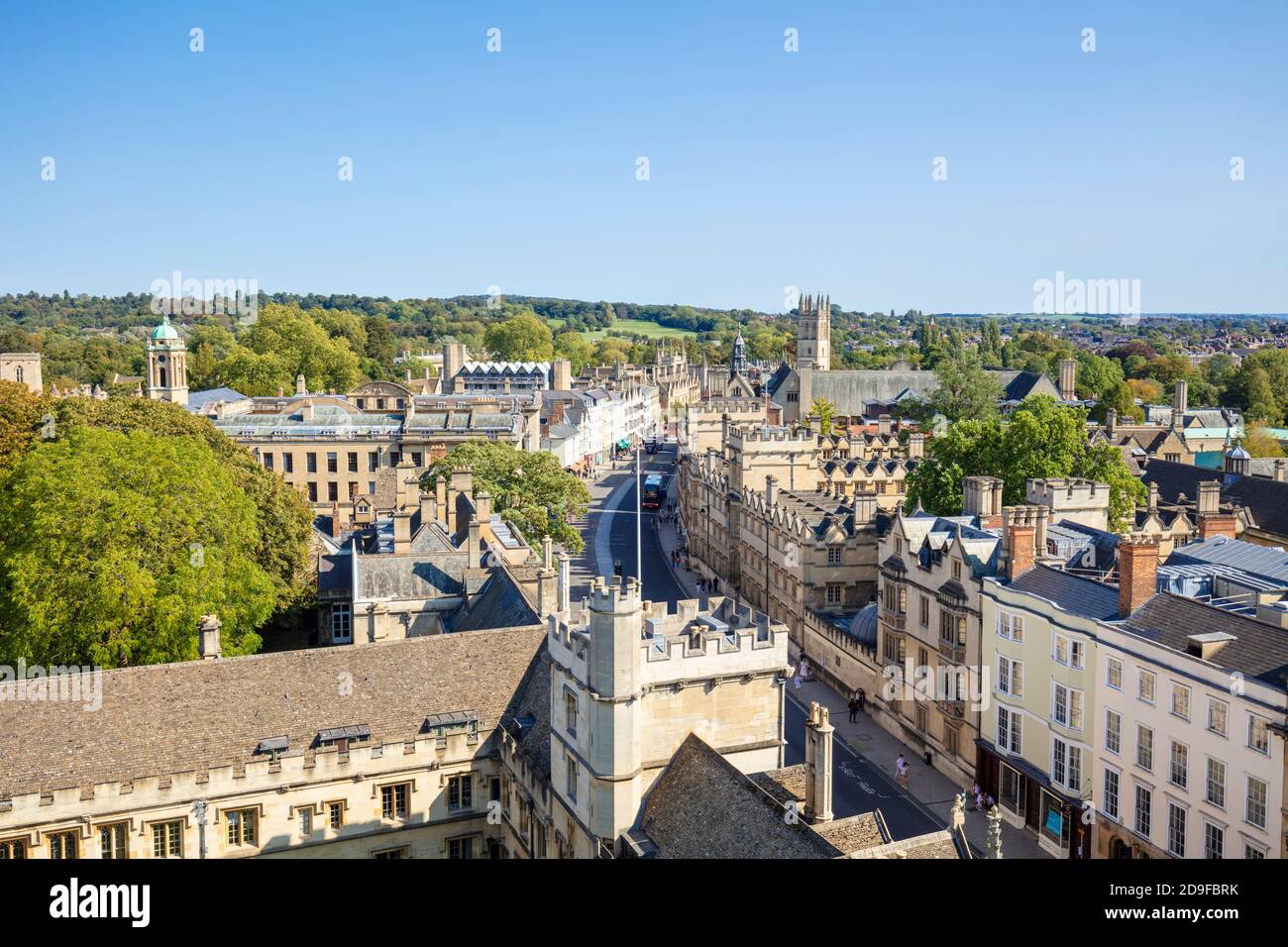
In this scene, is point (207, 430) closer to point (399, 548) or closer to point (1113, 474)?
point (399, 548)

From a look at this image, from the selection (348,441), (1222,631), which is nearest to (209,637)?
Answer: (1222,631)

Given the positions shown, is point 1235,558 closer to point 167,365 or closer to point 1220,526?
point 1220,526

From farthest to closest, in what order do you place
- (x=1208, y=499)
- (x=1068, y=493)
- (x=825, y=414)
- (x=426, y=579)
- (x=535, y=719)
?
(x=825, y=414), (x=1208, y=499), (x=1068, y=493), (x=426, y=579), (x=535, y=719)

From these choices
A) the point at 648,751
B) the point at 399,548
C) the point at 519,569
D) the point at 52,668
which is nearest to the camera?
the point at 648,751

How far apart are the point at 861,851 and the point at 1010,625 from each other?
19.2m

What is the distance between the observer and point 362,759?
2888 cm

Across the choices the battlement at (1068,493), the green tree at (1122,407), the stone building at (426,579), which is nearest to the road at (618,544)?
the stone building at (426,579)

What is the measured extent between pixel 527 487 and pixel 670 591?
37.1ft

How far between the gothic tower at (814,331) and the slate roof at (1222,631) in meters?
141

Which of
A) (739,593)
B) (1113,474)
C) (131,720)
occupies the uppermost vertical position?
(1113,474)

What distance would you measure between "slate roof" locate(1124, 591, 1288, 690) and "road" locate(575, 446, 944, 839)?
9652 mm

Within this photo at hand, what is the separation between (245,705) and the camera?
98.5 feet

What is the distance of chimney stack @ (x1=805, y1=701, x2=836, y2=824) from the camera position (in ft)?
72.0
